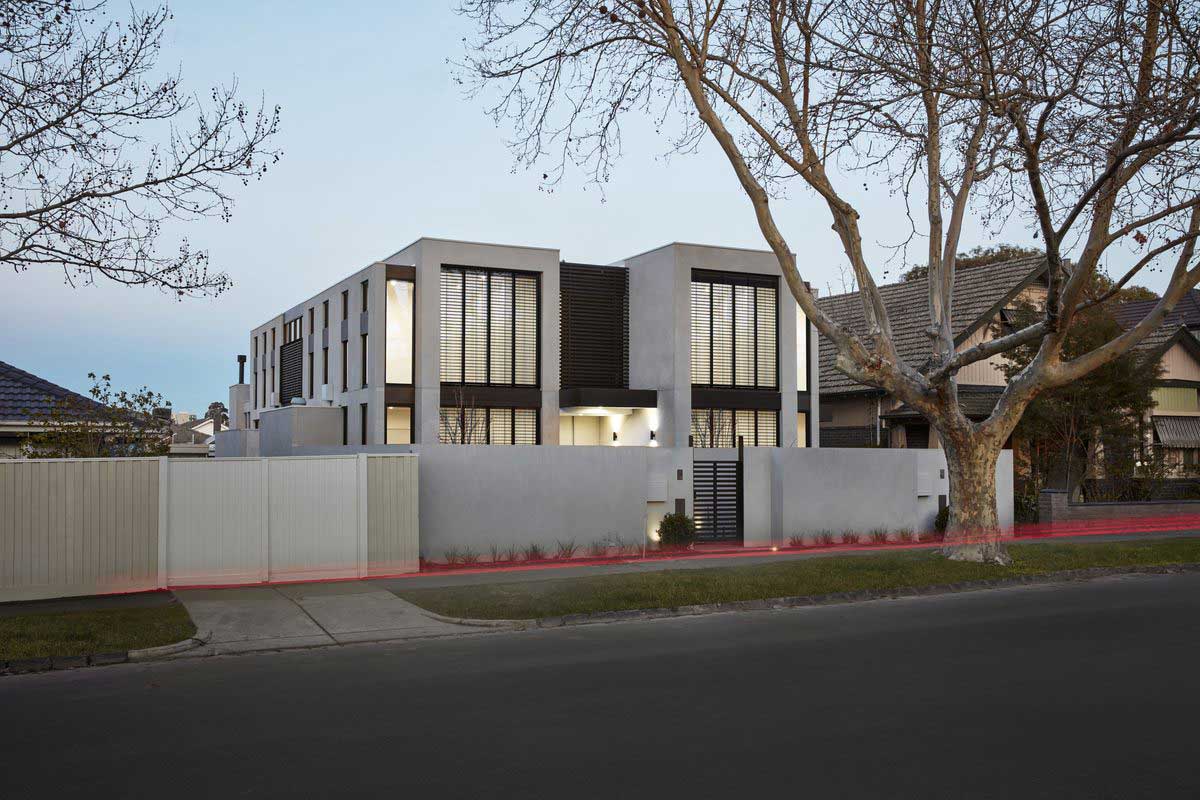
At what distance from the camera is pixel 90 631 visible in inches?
474

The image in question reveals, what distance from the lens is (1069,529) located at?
27.4 m

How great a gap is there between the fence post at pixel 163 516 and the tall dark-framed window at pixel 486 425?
10.9m

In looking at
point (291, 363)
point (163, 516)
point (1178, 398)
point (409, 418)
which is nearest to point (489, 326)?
point (409, 418)

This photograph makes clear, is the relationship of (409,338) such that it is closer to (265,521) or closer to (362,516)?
(362,516)

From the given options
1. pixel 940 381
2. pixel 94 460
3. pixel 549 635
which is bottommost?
pixel 549 635

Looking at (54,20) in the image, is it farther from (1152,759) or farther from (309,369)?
(309,369)

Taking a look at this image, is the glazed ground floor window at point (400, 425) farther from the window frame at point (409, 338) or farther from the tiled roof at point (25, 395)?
the tiled roof at point (25, 395)

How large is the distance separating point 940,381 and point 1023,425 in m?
14.4

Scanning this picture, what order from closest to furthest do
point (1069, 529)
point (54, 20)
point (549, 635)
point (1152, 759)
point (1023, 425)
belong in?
point (1152, 759) → point (54, 20) → point (549, 635) → point (1069, 529) → point (1023, 425)

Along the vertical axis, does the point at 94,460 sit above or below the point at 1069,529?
above

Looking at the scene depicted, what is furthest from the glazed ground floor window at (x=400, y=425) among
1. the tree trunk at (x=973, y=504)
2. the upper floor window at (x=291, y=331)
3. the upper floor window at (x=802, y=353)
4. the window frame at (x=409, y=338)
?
the tree trunk at (x=973, y=504)

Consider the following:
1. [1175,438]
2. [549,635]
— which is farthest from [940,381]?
[1175,438]

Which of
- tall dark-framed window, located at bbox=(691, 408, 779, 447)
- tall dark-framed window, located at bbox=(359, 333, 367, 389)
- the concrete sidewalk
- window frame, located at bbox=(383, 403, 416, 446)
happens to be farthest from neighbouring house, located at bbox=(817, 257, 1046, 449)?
the concrete sidewalk

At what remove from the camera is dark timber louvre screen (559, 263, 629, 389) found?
1158 inches
